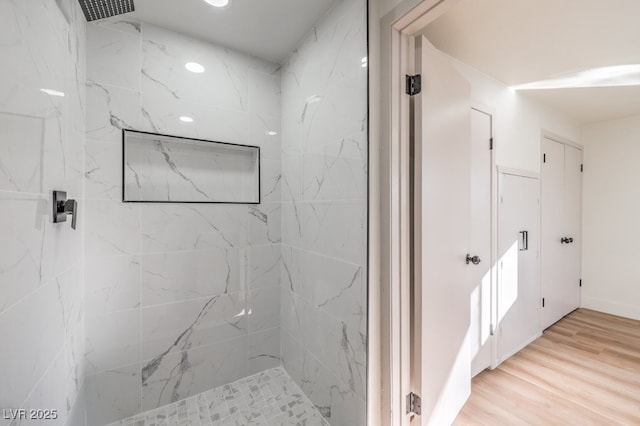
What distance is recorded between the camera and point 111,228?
1.52m

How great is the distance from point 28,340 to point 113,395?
105cm

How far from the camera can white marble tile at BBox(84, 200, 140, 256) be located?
1469 mm

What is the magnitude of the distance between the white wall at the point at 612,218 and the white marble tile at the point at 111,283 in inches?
202

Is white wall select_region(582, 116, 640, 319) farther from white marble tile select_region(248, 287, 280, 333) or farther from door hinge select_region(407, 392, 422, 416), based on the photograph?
white marble tile select_region(248, 287, 280, 333)

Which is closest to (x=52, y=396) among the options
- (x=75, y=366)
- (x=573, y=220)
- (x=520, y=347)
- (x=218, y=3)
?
(x=75, y=366)

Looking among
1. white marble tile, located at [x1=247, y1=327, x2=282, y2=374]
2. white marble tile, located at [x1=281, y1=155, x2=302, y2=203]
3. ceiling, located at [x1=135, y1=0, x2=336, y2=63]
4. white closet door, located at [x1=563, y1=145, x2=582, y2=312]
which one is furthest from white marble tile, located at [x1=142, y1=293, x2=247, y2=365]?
white closet door, located at [x1=563, y1=145, x2=582, y2=312]

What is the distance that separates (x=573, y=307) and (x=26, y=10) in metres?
5.28

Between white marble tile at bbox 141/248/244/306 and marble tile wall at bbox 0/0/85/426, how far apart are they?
0.37m

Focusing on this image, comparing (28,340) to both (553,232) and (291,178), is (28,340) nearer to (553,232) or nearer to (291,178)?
(291,178)

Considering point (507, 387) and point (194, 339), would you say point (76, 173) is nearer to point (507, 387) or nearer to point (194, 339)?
point (194, 339)

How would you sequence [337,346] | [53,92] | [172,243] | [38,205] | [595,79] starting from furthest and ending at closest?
[595,79] < [172,243] < [337,346] < [53,92] < [38,205]

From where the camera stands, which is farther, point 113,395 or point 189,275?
point 189,275

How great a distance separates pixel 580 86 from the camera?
7.98 feet

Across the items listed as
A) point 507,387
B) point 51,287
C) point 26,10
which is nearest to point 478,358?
point 507,387
